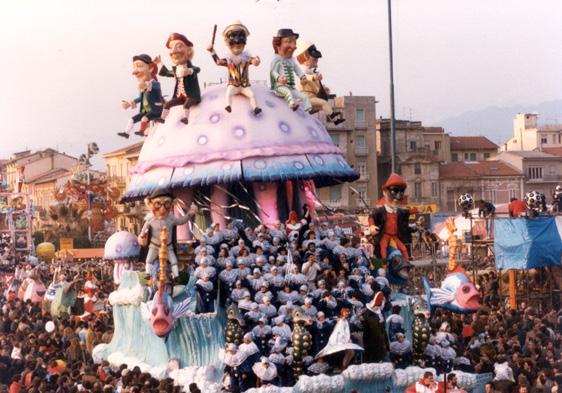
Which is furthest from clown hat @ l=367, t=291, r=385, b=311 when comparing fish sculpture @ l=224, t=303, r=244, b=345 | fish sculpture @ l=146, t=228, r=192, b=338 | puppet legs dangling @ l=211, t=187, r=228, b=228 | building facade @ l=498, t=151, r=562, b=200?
building facade @ l=498, t=151, r=562, b=200

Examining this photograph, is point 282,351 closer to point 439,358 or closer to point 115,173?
point 439,358

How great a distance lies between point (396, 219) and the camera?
25875 mm

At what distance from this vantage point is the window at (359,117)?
74812 millimetres

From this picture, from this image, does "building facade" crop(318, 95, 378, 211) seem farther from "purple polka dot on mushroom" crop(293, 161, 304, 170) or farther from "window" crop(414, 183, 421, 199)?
"purple polka dot on mushroom" crop(293, 161, 304, 170)

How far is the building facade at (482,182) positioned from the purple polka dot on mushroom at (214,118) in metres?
49.5

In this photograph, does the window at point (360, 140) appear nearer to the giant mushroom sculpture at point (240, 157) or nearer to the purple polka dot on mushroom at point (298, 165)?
the giant mushroom sculpture at point (240, 157)

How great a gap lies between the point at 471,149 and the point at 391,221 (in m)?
60.5

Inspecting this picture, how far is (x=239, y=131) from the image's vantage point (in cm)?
2530

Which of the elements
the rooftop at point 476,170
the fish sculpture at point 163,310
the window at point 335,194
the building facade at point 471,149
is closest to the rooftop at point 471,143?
the building facade at point 471,149

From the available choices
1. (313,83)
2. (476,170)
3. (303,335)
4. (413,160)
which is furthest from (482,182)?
(303,335)

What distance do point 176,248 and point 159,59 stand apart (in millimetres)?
4173

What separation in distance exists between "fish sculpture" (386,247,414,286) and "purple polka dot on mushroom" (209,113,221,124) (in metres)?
4.00

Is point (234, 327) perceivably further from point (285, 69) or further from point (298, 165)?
point (285, 69)

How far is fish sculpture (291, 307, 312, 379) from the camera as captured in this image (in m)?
21.9
